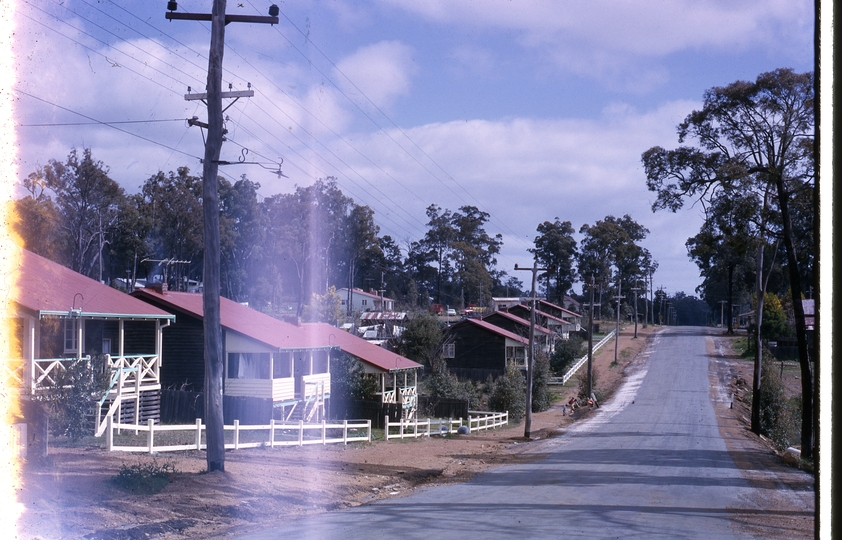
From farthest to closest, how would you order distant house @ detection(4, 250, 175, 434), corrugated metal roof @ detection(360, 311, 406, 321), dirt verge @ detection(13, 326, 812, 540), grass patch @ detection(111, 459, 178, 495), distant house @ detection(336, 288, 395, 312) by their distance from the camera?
distant house @ detection(336, 288, 395, 312), corrugated metal roof @ detection(360, 311, 406, 321), distant house @ detection(4, 250, 175, 434), grass patch @ detection(111, 459, 178, 495), dirt verge @ detection(13, 326, 812, 540)

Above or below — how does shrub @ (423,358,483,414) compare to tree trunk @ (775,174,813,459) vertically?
below

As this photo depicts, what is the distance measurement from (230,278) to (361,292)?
26.9 meters

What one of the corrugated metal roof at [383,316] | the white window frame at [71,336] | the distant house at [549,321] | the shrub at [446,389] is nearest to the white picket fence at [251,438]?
the white window frame at [71,336]

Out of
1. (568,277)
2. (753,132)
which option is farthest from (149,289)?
(568,277)

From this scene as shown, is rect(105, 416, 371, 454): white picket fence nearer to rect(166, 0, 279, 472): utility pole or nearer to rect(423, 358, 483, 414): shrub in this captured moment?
rect(166, 0, 279, 472): utility pole

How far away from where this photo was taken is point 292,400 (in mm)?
28344

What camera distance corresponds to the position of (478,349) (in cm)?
5891

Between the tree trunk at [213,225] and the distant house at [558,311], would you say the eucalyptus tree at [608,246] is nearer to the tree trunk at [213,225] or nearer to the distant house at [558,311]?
the distant house at [558,311]

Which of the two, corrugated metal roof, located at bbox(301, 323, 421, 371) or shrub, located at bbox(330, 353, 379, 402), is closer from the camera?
shrub, located at bbox(330, 353, 379, 402)

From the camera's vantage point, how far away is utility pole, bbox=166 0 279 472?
13.2 meters

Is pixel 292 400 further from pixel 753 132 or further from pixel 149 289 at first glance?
pixel 753 132

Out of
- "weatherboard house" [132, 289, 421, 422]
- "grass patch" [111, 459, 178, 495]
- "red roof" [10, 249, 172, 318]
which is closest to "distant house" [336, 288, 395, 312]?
"weatherboard house" [132, 289, 421, 422]

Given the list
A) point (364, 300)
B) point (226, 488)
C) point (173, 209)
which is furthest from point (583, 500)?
point (364, 300)

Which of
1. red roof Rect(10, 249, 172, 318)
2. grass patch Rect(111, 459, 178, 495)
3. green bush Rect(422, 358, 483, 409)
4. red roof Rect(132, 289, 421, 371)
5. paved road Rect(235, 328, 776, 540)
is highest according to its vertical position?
red roof Rect(10, 249, 172, 318)
